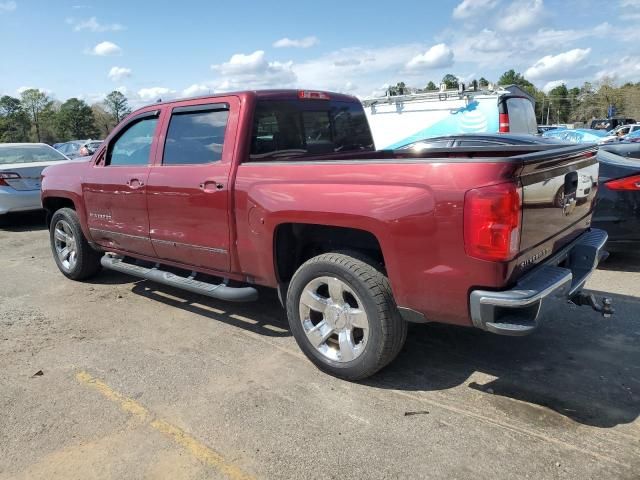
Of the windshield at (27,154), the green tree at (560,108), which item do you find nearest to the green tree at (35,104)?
the windshield at (27,154)

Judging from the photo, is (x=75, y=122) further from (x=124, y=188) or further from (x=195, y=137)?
(x=195, y=137)

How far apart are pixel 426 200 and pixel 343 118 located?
2.25m

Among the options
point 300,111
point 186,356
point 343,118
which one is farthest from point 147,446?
point 343,118

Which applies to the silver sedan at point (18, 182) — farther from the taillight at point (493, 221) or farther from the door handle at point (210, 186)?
the taillight at point (493, 221)

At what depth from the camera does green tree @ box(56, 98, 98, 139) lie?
80125 millimetres

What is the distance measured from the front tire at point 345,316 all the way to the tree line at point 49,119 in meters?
75.5

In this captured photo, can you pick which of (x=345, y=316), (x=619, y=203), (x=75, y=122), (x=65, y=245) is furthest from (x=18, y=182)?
(x=75, y=122)

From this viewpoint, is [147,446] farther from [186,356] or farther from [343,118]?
[343,118]

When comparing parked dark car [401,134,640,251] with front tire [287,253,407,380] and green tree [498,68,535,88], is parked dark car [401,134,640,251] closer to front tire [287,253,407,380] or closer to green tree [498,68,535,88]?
front tire [287,253,407,380]

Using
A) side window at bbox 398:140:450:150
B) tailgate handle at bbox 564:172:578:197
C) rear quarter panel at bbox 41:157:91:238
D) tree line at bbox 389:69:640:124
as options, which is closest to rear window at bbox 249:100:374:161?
tailgate handle at bbox 564:172:578:197

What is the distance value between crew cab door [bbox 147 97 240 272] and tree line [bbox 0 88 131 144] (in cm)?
7402

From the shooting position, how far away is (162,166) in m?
4.54

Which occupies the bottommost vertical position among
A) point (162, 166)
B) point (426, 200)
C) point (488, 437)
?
point (488, 437)

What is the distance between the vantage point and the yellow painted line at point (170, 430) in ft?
8.89
